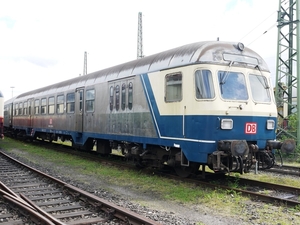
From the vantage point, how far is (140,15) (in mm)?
35312

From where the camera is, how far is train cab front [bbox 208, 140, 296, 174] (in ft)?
24.4

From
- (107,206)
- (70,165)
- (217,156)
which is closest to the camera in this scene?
(107,206)

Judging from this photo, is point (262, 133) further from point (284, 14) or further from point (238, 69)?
point (284, 14)

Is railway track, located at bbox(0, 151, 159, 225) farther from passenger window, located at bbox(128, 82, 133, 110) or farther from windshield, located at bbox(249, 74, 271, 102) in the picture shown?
windshield, located at bbox(249, 74, 271, 102)

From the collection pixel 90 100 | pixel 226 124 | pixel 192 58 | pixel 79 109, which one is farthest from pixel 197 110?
pixel 79 109

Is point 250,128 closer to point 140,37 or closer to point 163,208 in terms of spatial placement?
point 163,208

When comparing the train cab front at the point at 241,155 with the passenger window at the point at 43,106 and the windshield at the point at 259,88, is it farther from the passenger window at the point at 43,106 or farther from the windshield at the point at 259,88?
the passenger window at the point at 43,106

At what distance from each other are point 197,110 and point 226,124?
0.74 m

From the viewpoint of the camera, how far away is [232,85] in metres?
8.16

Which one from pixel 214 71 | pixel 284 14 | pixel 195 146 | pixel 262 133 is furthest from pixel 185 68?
pixel 284 14

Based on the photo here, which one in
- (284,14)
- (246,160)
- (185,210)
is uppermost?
(284,14)

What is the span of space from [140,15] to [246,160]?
97.3 ft

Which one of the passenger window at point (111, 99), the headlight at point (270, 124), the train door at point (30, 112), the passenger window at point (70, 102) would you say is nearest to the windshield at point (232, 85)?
the headlight at point (270, 124)

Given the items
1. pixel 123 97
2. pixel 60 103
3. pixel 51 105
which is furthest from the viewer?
pixel 51 105
